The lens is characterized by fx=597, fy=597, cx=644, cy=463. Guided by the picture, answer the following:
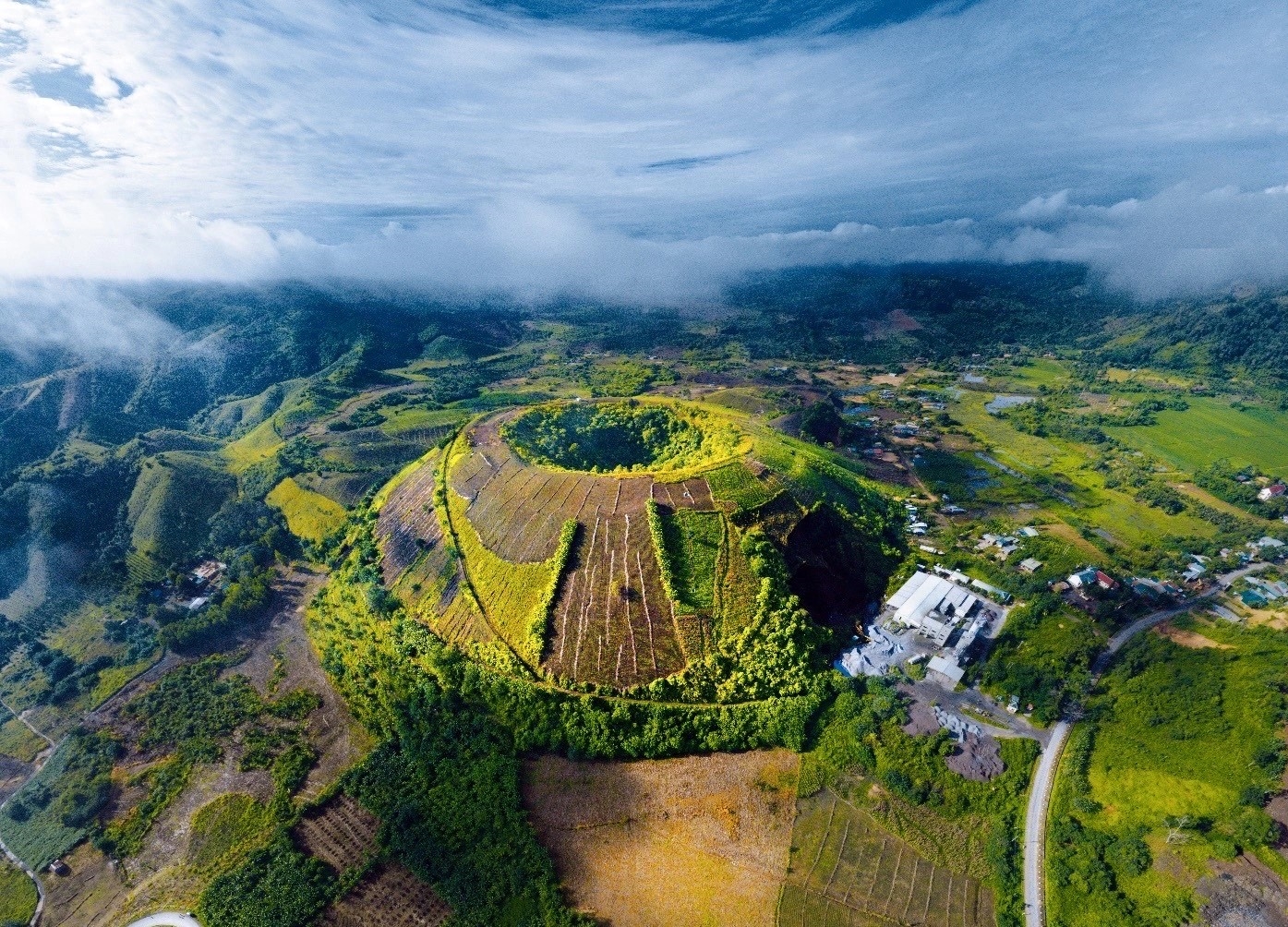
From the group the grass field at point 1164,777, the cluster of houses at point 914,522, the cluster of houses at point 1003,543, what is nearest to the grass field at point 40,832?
the grass field at point 1164,777

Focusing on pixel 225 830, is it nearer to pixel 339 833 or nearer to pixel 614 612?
pixel 339 833

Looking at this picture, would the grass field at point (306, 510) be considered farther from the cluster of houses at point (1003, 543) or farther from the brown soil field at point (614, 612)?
the cluster of houses at point (1003, 543)

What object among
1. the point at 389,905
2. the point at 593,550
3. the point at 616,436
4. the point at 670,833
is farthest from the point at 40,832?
the point at 616,436

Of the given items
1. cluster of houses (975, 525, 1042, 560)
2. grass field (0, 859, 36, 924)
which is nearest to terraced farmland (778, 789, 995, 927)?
cluster of houses (975, 525, 1042, 560)

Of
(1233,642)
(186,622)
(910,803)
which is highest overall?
(1233,642)

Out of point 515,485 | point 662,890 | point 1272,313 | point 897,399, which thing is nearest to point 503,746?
point 662,890

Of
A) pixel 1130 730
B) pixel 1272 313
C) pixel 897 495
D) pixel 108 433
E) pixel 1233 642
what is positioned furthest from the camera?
pixel 1272 313

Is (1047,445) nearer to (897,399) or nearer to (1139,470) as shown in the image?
(1139,470)
